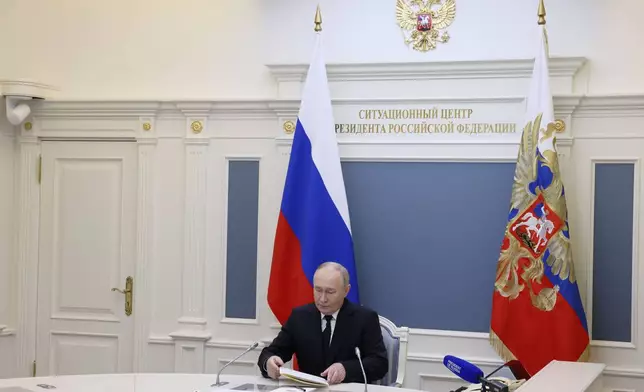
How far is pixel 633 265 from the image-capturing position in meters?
4.88

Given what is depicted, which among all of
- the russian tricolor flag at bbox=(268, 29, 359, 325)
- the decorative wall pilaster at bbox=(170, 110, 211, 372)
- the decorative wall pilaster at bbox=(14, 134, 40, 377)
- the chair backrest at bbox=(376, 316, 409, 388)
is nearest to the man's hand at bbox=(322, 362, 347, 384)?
the chair backrest at bbox=(376, 316, 409, 388)

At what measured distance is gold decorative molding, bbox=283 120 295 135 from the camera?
5.41m

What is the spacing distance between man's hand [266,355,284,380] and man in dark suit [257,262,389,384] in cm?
27

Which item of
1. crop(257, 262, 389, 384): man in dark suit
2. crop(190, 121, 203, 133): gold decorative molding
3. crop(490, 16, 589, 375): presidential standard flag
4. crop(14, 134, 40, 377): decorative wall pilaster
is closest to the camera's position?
crop(257, 262, 389, 384): man in dark suit

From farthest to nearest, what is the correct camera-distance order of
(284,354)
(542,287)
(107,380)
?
(542,287), (284,354), (107,380)

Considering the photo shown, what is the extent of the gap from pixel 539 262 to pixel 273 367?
187 centimetres

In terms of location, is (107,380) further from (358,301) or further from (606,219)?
(606,219)

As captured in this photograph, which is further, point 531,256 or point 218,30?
point 218,30

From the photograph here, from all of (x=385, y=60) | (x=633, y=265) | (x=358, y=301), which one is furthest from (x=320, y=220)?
(x=633, y=265)

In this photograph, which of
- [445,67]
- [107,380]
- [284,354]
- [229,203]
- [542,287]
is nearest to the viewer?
[107,380]

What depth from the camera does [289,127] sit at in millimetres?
5418

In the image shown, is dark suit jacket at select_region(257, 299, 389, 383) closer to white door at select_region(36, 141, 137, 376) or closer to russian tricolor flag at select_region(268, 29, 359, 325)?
russian tricolor flag at select_region(268, 29, 359, 325)

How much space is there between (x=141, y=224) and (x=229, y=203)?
2.15 feet

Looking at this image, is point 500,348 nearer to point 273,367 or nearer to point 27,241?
point 273,367
